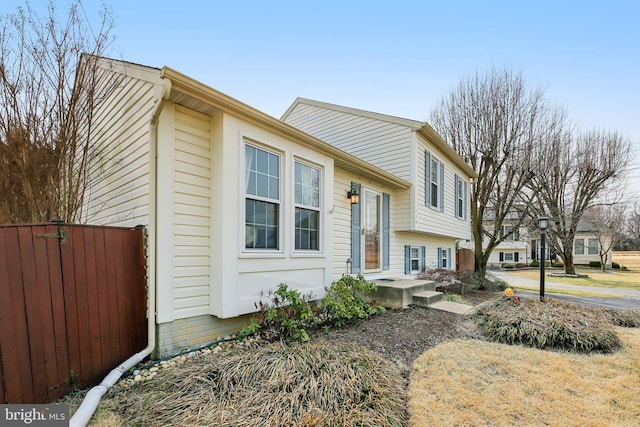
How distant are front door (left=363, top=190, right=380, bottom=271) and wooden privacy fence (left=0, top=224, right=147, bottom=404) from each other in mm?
5440

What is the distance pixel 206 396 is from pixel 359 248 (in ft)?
17.3

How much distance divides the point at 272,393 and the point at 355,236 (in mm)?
4990

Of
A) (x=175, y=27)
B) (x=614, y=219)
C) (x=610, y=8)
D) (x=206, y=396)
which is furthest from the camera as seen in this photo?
(x=614, y=219)

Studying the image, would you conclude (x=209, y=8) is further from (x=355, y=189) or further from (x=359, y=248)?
(x=359, y=248)

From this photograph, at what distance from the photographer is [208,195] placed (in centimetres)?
417

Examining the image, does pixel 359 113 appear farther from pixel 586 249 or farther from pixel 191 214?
pixel 586 249

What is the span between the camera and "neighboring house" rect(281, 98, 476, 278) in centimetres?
771

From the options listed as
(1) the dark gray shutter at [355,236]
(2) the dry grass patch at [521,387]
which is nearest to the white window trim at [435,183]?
(1) the dark gray shutter at [355,236]

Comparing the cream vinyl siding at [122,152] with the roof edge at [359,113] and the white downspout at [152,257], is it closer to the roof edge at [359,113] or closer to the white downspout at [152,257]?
the white downspout at [152,257]

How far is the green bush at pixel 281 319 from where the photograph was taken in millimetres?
4059

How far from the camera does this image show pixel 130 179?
14.2ft

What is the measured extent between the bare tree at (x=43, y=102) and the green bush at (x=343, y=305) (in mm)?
4502

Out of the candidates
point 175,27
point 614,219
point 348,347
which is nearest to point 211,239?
point 348,347

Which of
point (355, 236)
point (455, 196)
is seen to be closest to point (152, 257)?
point (355, 236)
